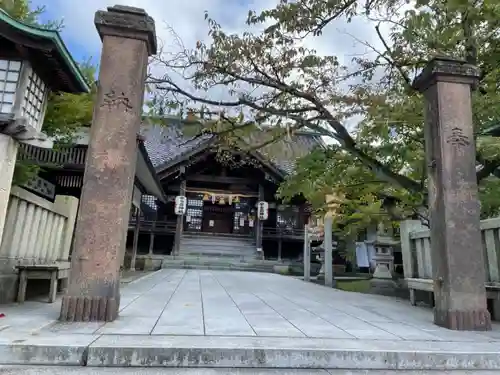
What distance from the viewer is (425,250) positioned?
6.01 meters

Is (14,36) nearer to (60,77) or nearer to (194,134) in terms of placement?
(60,77)

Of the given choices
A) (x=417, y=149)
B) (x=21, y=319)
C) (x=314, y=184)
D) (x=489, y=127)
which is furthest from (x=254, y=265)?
(x=21, y=319)

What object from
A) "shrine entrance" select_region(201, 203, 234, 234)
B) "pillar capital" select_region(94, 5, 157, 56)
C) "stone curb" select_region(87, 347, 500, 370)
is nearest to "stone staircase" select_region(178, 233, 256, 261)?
"shrine entrance" select_region(201, 203, 234, 234)

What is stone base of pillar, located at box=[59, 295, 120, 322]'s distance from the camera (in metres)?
3.52

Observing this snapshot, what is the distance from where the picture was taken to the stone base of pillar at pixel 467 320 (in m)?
3.93

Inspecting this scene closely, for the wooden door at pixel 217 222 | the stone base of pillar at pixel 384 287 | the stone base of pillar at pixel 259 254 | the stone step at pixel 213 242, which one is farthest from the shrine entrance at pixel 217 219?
the stone base of pillar at pixel 384 287

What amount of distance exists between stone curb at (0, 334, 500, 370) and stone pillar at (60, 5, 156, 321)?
0.72 metres

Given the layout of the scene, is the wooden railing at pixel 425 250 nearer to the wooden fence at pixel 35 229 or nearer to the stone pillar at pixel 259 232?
the wooden fence at pixel 35 229

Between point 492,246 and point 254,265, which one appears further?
point 254,265

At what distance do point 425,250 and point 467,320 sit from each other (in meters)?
2.15

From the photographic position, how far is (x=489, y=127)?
19.4 feet

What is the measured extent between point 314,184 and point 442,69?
3629mm

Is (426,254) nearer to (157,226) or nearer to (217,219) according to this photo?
(157,226)

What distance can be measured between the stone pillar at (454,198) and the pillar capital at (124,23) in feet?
11.2
